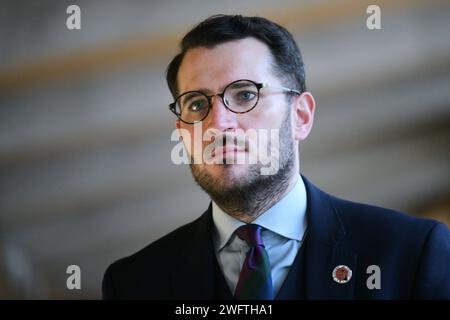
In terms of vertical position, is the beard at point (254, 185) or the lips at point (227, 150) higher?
the lips at point (227, 150)

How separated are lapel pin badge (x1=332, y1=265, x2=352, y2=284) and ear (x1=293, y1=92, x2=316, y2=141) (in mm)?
356

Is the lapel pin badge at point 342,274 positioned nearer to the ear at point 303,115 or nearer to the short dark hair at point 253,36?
the ear at point 303,115

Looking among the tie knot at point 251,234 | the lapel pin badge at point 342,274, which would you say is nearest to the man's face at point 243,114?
the tie knot at point 251,234

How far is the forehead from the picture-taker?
1499 mm

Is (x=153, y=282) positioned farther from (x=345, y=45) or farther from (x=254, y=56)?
(x=345, y=45)

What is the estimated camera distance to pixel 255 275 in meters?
1.47

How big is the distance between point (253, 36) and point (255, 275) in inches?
24.1

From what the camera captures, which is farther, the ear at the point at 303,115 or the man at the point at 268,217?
the ear at the point at 303,115

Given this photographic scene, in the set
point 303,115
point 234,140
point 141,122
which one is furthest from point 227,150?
point 141,122

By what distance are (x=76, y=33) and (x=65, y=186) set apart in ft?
1.51

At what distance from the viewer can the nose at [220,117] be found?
1.49 meters

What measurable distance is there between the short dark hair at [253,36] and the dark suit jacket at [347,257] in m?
0.30

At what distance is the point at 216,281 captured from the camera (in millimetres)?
1525

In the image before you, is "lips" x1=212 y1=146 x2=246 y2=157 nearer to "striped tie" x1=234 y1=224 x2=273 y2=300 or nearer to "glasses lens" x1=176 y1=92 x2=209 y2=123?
"glasses lens" x1=176 y1=92 x2=209 y2=123
